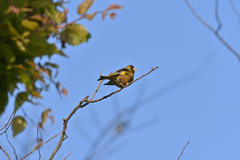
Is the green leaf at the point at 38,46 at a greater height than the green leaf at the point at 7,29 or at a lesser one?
lesser

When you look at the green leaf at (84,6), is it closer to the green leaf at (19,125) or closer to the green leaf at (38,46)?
the green leaf at (38,46)

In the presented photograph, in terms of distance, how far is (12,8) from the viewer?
1.70 meters

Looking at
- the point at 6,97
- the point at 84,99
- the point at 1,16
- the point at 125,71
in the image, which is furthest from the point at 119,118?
the point at 125,71

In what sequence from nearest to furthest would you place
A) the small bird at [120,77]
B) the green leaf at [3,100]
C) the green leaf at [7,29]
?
the green leaf at [7,29] → the green leaf at [3,100] → the small bird at [120,77]

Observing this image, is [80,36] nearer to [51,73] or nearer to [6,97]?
[51,73]

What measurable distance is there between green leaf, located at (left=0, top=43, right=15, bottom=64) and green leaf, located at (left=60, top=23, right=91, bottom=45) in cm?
34

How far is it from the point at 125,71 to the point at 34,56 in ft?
12.2

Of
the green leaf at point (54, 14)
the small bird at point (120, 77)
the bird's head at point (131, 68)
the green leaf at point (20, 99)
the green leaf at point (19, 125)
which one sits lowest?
the green leaf at point (19, 125)

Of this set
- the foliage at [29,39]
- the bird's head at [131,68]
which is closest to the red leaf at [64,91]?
the foliage at [29,39]

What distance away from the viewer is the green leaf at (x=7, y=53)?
176 centimetres

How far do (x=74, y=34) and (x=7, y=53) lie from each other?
0.42m

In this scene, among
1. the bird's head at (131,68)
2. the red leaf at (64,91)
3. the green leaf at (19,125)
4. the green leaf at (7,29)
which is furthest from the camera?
the bird's head at (131,68)

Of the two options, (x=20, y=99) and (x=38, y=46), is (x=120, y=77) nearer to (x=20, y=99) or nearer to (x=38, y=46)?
(x=20, y=99)

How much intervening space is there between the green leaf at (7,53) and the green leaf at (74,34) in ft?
1.11
